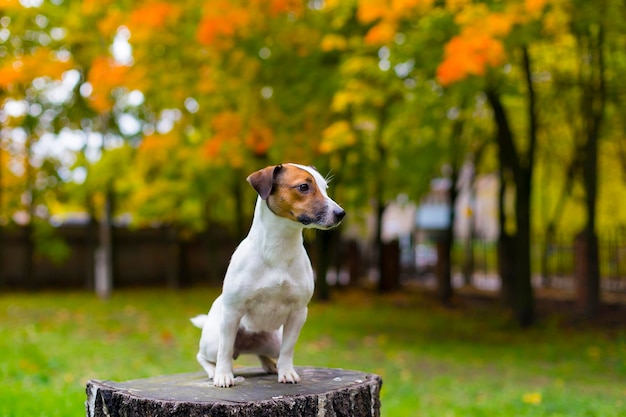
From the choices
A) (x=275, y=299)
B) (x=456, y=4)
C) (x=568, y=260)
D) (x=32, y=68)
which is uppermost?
(x=32, y=68)

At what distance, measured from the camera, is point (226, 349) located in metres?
3.79

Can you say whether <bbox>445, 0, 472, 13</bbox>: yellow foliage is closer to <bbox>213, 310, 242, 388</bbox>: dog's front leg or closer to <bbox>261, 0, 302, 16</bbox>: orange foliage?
<bbox>261, 0, 302, 16</bbox>: orange foliage

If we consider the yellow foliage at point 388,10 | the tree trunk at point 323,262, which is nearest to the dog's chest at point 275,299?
the yellow foliage at point 388,10

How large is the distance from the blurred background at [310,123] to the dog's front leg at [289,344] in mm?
4982

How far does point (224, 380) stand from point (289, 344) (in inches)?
15.6

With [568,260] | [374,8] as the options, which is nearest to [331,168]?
[374,8]

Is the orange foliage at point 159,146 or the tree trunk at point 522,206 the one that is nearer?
the tree trunk at point 522,206

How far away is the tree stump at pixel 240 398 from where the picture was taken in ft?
11.3

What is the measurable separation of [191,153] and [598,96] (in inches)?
353

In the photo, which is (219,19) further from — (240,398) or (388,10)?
(240,398)

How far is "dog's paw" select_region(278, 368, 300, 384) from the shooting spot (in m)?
3.93

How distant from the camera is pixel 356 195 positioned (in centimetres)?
1694

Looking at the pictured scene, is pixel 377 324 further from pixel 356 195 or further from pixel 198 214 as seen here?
pixel 198 214

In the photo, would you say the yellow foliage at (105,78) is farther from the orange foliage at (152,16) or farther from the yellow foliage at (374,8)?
the yellow foliage at (374,8)
